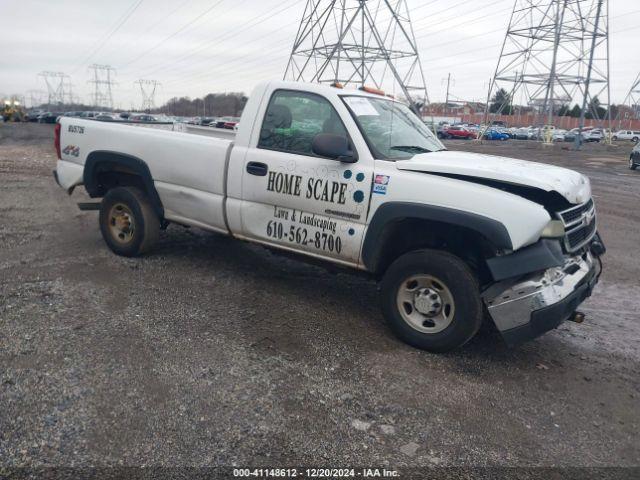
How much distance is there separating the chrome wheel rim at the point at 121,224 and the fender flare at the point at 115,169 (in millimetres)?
356

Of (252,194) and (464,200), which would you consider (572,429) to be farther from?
(252,194)

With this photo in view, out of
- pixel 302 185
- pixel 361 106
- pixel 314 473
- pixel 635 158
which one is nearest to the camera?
pixel 314 473

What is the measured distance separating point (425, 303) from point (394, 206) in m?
0.78

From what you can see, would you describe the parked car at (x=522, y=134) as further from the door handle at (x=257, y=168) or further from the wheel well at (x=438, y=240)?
the wheel well at (x=438, y=240)

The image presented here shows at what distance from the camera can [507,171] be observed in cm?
398

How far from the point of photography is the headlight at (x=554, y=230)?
3746mm

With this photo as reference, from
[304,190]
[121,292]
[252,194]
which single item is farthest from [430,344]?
[121,292]

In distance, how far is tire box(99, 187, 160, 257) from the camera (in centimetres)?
593

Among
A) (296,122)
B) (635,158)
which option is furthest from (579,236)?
(635,158)

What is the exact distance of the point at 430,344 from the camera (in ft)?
13.5

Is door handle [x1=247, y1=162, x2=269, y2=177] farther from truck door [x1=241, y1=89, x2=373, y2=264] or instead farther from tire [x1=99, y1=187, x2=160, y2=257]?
tire [x1=99, y1=187, x2=160, y2=257]

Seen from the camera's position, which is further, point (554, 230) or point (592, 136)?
point (592, 136)

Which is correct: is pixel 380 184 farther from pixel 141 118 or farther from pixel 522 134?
pixel 522 134

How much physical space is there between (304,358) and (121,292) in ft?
6.95
